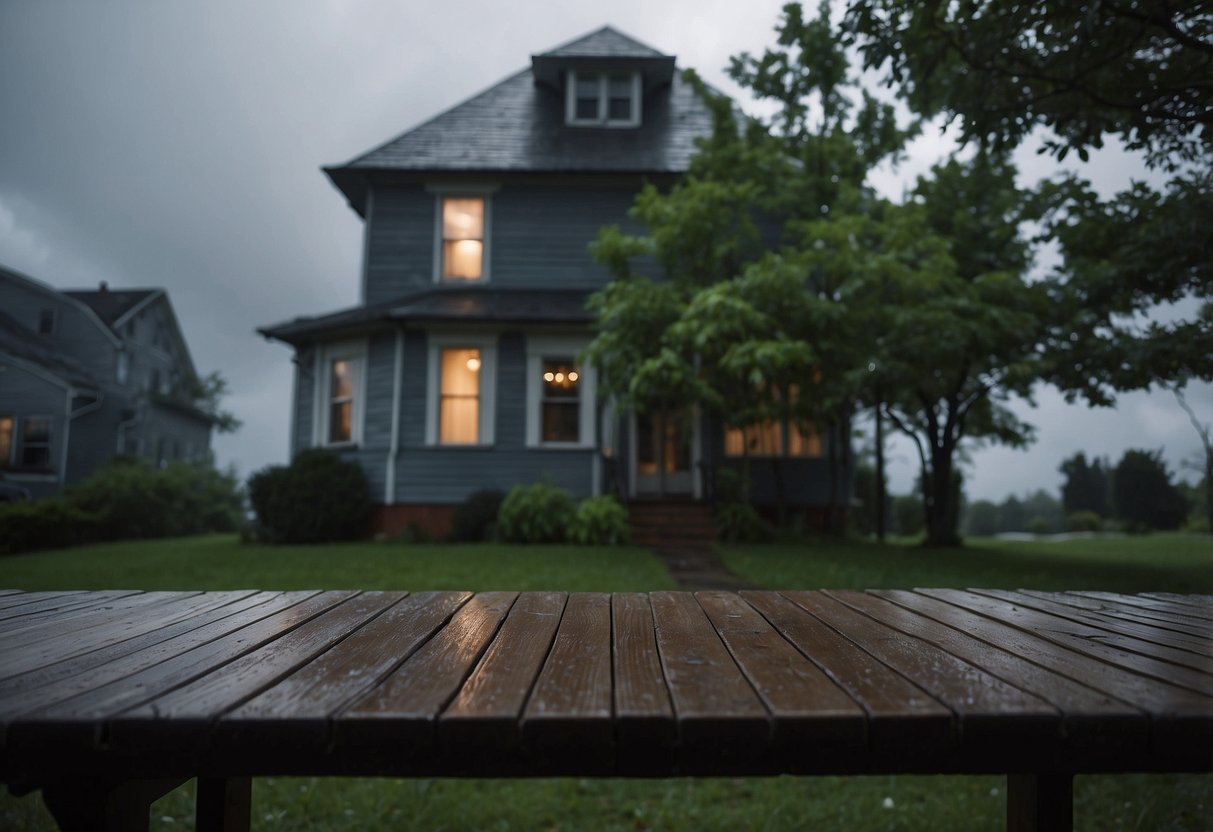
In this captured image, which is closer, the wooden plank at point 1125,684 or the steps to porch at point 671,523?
the wooden plank at point 1125,684

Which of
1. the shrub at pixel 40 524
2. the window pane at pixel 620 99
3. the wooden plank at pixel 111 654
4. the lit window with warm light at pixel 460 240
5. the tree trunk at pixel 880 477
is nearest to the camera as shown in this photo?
the wooden plank at pixel 111 654

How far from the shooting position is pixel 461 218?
13.0 metres

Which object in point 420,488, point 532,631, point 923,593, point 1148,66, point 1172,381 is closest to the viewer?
point 532,631

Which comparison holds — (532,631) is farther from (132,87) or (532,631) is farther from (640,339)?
(132,87)

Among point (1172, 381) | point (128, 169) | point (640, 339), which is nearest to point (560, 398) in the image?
point (640, 339)

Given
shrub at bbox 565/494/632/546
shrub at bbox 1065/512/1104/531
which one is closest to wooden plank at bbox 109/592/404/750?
shrub at bbox 565/494/632/546

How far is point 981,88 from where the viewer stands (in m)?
3.92

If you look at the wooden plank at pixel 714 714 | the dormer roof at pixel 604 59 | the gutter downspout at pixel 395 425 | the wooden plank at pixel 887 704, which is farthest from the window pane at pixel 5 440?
the dormer roof at pixel 604 59

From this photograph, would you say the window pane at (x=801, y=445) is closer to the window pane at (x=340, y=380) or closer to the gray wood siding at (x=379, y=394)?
the gray wood siding at (x=379, y=394)

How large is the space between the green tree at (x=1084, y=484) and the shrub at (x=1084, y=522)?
1.02 metres

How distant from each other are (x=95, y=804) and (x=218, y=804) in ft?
1.09

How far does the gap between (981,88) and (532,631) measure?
4031 mm

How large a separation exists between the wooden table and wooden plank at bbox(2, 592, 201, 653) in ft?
0.04

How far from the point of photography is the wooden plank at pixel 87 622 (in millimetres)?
1446
